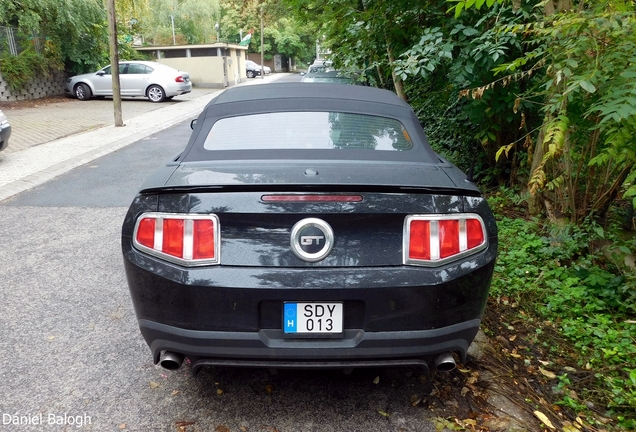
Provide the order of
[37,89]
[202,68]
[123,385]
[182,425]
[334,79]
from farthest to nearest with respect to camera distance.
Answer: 1. [202,68]
2. [37,89]
3. [334,79]
4. [123,385]
5. [182,425]

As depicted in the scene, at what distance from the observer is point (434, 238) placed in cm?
242

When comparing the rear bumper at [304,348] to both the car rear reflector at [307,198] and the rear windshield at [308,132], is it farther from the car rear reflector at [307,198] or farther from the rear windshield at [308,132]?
the rear windshield at [308,132]

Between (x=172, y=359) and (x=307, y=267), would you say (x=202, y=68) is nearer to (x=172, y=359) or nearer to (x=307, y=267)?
(x=172, y=359)

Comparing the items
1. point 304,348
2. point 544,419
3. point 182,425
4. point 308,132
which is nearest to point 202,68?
point 308,132

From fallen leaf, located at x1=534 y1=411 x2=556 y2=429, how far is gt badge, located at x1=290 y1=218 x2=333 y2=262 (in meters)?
1.42

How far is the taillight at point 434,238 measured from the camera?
7.88 feet

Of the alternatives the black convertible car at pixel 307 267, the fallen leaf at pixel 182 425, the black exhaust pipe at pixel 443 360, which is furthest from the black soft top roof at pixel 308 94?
the fallen leaf at pixel 182 425

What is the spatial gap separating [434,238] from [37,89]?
22.4 meters

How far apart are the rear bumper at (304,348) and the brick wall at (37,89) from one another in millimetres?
20050

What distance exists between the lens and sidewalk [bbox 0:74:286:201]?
29.1 feet

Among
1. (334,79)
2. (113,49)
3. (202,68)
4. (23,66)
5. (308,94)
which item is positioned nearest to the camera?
(308,94)

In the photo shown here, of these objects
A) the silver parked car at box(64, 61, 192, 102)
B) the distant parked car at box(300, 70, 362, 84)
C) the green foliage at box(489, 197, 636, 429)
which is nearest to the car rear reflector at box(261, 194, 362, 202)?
the green foliage at box(489, 197, 636, 429)

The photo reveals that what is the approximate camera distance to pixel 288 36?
61750mm

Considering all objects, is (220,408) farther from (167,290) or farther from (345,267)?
(345,267)
